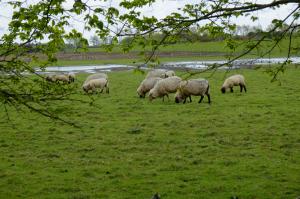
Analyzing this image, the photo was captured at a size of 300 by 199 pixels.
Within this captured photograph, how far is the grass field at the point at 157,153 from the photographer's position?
393 inches

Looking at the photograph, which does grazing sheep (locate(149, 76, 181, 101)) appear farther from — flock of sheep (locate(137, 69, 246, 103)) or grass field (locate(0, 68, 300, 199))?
grass field (locate(0, 68, 300, 199))

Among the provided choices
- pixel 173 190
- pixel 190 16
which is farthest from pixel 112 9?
pixel 173 190

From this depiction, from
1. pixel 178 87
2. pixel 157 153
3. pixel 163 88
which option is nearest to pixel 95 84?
pixel 163 88

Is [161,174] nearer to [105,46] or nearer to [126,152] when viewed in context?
[126,152]

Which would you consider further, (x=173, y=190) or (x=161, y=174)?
(x=161, y=174)

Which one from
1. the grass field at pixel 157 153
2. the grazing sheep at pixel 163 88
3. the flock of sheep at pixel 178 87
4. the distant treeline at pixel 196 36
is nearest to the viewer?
the distant treeline at pixel 196 36

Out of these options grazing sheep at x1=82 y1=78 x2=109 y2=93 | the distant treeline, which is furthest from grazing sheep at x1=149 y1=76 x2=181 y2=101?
the distant treeline

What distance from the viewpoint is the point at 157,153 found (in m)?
12.8

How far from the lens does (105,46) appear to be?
784 cm

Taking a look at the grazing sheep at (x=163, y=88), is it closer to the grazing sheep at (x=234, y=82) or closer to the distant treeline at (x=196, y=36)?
the grazing sheep at (x=234, y=82)

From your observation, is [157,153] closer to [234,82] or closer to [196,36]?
[196,36]

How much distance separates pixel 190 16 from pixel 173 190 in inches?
163

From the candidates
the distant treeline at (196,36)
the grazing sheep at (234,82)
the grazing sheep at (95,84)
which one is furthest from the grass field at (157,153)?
the grazing sheep at (95,84)

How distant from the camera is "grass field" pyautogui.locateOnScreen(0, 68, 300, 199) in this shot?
998 cm
